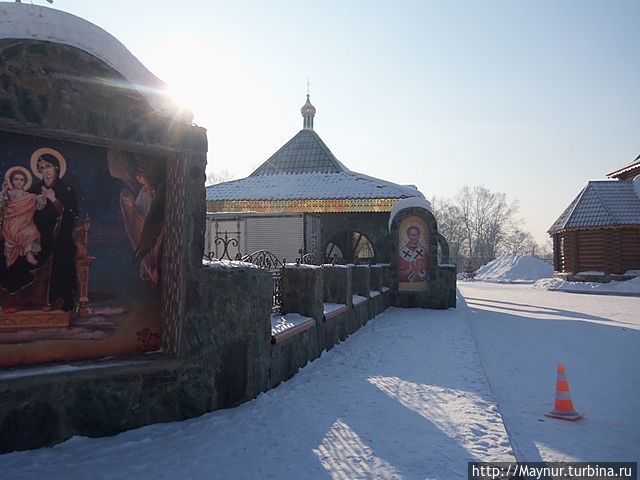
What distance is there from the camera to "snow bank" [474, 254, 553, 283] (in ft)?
139

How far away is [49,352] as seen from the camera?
390 cm

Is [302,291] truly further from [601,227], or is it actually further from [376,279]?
[601,227]

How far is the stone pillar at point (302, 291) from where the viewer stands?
24.4 ft

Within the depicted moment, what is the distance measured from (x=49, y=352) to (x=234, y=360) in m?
1.71

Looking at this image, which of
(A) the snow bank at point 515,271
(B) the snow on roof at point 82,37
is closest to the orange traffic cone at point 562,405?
(B) the snow on roof at point 82,37

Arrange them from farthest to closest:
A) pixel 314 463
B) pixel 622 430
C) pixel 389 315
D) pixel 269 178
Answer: pixel 269 178 < pixel 389 315 < pixel 622 430 < pixel 314 463

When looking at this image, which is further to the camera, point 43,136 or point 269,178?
point 269,178

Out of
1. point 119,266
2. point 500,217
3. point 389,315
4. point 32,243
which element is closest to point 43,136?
point 32,243

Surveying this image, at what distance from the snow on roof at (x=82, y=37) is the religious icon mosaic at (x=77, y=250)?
605 millimetres

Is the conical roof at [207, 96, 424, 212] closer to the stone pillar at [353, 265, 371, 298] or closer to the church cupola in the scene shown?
the church cupola

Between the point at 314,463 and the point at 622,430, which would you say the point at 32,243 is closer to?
the point at 314,463

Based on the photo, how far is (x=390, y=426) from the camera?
4.33 metres

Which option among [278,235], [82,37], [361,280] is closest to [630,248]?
[278,235]

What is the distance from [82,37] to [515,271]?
147 feet
